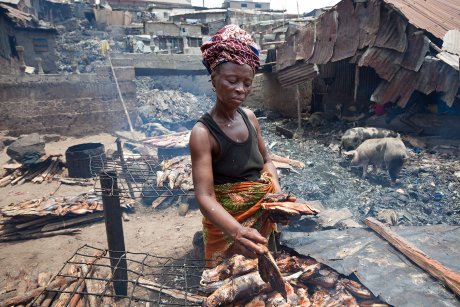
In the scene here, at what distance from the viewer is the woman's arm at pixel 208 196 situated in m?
1.84

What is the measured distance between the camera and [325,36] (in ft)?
42.5

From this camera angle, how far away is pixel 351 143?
10.8 m

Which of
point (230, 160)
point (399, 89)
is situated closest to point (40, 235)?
point (230, 160)

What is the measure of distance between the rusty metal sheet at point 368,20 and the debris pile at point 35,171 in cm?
1209

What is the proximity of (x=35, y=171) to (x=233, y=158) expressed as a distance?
35.4ft

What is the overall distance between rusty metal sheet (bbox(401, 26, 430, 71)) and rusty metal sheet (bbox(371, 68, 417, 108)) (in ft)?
0.99

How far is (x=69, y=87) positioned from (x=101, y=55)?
49.1ft

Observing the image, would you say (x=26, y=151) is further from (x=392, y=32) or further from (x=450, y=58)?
(x=450, y=58)

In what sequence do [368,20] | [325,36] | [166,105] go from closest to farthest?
[368,20], [325,36], [166,105]

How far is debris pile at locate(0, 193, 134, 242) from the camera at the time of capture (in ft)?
23.4

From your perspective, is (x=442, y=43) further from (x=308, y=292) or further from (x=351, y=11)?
(x=308, y=292)

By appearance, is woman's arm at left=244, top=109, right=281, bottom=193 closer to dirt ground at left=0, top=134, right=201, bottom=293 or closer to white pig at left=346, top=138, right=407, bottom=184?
dirt ground at left=0, top=134, right=201, bottom=293

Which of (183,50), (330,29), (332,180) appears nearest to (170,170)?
(332,180)

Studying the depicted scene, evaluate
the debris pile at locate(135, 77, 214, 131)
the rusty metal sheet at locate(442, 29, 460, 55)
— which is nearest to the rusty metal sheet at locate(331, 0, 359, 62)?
the rusty metal sheet at locate(442, 29, 460, 55)
